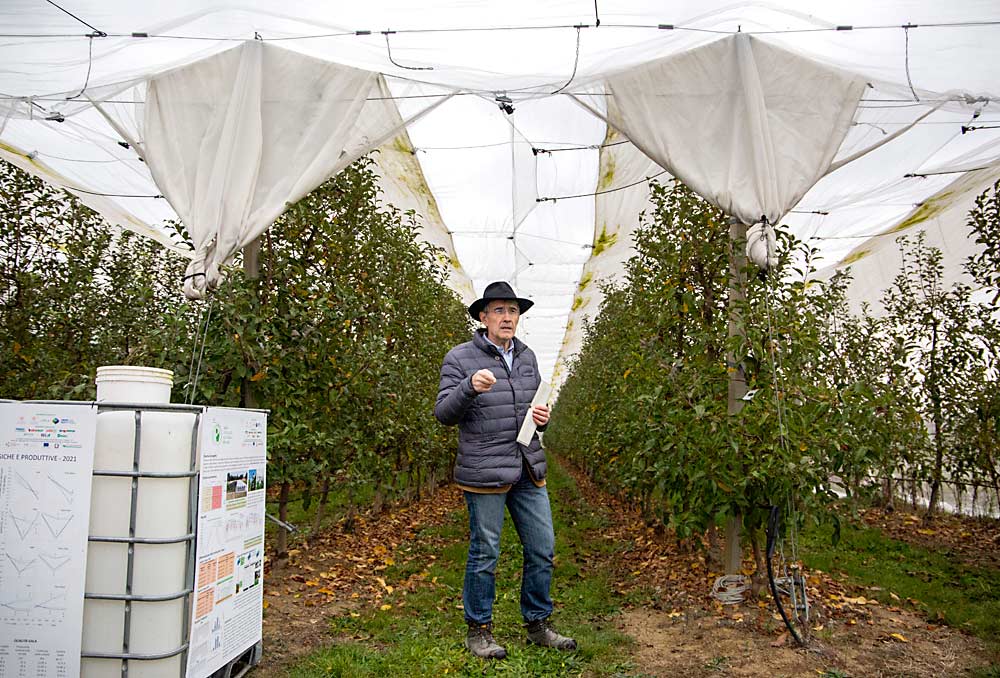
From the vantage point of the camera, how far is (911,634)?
3916 millimetres

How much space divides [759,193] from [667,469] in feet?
5.30

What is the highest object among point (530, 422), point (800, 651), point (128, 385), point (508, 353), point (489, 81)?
point (489, 81)

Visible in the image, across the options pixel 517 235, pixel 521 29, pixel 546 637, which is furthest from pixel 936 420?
pixel 521 29

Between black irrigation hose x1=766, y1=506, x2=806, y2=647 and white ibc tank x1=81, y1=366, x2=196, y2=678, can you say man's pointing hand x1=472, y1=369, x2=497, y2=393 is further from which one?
black irrigation hose x1=766, y1=506, x2=806, y2=647

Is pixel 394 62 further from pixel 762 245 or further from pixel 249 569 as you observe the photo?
pixel 249 569

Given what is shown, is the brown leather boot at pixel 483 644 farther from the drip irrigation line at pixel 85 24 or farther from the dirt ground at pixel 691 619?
the drip irrigation line at pixel 85 24

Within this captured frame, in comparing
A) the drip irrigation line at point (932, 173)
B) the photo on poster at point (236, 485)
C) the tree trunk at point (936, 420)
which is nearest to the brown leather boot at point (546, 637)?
the photo on poster at point (236, 485)

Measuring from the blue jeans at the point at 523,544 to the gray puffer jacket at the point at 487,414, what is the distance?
116mm

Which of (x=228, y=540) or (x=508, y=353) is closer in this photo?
(x=228, y=540)

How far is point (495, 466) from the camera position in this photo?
3.56 m

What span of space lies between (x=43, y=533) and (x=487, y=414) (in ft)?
6.40

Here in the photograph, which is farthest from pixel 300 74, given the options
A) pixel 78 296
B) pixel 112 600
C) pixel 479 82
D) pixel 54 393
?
pixel 78 296

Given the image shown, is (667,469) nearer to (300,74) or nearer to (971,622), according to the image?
(971,622)

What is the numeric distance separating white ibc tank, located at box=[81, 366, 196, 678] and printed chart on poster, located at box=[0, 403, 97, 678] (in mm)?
74
